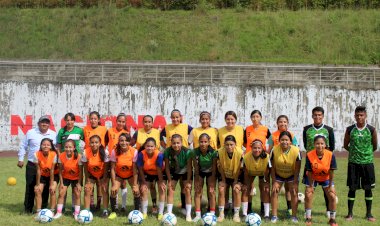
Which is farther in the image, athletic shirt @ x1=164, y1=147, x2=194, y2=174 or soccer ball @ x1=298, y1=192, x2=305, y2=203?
soccer ball @ x1=298, y1=192, x2=305, y2=203

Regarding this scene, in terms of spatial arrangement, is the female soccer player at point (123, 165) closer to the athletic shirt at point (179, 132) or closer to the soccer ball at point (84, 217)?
the soccer ball at point (84, 217)

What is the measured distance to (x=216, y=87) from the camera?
20422 millimetres

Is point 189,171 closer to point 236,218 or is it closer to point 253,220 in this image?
point 236,218

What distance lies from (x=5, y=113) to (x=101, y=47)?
8.58 metres

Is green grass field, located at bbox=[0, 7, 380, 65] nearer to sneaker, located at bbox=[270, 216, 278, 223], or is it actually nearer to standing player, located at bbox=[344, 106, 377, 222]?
standing player, located at bbox=[344, 106, 377, 222]

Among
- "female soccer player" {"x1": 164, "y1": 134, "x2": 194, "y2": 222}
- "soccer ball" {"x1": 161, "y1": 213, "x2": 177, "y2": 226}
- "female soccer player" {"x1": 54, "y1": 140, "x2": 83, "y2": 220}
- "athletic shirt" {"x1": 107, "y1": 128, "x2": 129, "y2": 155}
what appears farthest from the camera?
"athletic shirt" {"x1": 107, "y1": 128, "x2": 129, "y2": 155}

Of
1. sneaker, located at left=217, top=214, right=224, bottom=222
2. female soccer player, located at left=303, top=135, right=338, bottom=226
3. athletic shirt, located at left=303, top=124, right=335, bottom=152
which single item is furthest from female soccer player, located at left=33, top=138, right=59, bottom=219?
athletic shirt, located at left=303, top=124, right=335, bottom=152

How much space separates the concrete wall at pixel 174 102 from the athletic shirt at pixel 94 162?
11.3 meters

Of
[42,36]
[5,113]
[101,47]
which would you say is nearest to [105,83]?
[5,113]

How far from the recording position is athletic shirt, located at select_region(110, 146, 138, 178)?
880 centimetres

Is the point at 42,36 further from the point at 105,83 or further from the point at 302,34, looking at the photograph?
the point at 302,34

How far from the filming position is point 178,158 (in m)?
8.70

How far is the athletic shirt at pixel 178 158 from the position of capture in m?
8.65

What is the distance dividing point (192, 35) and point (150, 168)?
2065 centimetres
